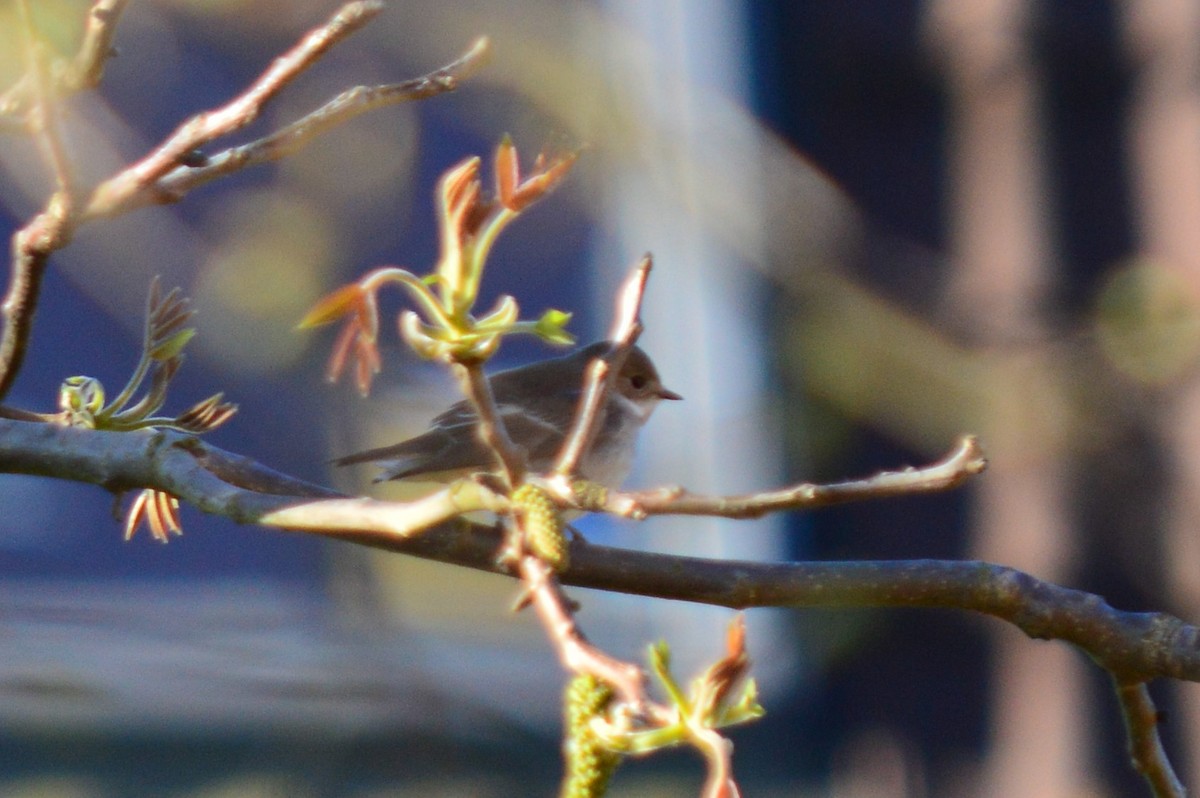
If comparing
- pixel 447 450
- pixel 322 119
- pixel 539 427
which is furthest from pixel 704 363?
pixel 322 119

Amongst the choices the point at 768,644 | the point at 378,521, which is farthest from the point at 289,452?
the point at 378,521

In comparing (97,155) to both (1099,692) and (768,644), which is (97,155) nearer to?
(768,644)

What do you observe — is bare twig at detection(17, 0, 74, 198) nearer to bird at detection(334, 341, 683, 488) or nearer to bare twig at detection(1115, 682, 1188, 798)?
bare twig at detection(1115, 682, 1188, 798)

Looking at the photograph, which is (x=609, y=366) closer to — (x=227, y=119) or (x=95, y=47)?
(x=227, y=119)

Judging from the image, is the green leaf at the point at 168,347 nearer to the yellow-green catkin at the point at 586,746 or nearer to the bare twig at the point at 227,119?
the bare twig at the point at 227,119

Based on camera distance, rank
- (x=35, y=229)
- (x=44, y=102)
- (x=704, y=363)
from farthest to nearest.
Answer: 1. (x=704, y=363)
2. (x=35, y=229)
3. (x=44, y=102)
